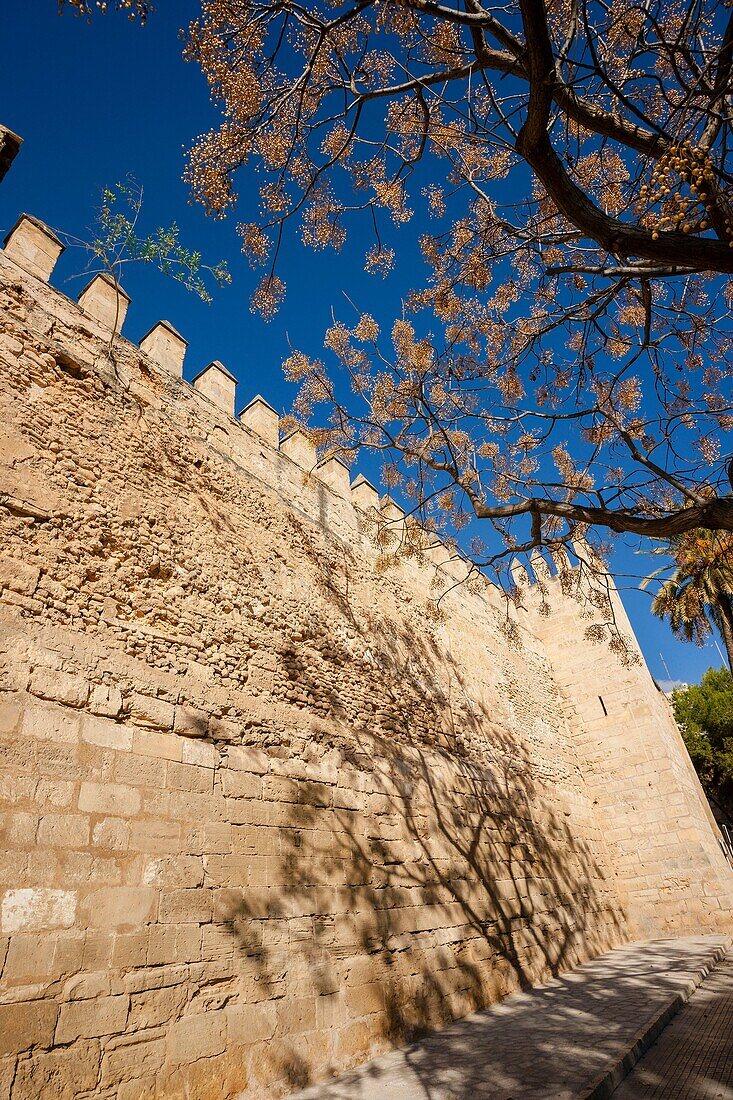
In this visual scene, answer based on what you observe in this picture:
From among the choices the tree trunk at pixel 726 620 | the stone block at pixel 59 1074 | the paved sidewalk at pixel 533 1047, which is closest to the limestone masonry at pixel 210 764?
the stone block at pixel 59 1074

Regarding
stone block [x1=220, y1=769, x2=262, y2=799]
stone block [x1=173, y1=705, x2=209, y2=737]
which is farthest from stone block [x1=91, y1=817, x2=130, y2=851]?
stone block [x1=220, y1=769, x2=262, y2=799]

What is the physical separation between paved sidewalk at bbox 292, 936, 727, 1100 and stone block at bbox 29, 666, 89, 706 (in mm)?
3449

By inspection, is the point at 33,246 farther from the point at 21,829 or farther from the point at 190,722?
the point at 21,829

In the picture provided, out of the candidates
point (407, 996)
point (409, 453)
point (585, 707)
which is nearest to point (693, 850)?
point (585, 707)

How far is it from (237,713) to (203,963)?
6.43 feet

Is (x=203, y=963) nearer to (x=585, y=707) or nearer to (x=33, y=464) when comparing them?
(x=33, y=464)

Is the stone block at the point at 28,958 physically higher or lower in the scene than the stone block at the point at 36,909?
lower

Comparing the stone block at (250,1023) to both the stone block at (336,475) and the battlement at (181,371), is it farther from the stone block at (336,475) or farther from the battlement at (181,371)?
the stone block at (336,475)

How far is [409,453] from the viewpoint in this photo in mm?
6527

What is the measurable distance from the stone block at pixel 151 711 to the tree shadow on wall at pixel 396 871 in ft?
4.70

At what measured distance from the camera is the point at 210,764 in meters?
5.18

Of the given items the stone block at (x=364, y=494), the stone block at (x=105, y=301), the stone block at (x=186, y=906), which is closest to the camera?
the stone block at (x=186, y=906)

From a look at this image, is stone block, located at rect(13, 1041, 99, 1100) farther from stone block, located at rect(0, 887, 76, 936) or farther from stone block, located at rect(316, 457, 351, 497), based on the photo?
stone block, located at rect(316, 457, 351, 497)

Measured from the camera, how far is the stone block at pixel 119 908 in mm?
3951
